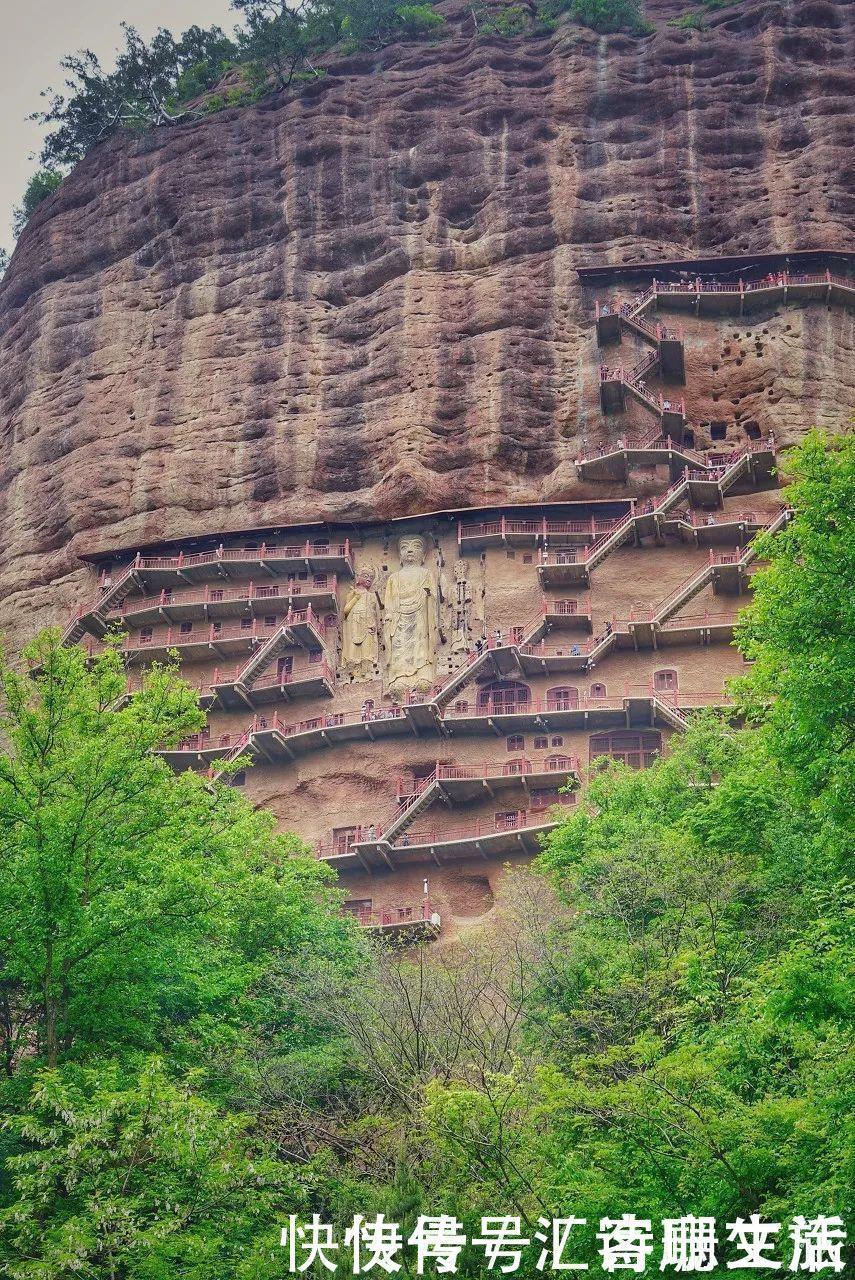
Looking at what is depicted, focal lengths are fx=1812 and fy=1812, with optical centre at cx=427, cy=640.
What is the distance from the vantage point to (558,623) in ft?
167

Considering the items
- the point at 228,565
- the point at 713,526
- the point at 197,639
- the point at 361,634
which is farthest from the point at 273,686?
the point at 713,526

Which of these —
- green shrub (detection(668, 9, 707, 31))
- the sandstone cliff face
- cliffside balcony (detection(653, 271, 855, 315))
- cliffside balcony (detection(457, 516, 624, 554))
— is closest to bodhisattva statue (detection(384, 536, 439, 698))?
cliffside balcony (detection(457, 516, 624, 554))

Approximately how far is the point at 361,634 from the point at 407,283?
41.5 feet

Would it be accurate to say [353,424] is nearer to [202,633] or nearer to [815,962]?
[202,633]

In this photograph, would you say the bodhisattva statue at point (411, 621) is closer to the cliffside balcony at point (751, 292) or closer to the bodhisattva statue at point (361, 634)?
the bodhisattva statue at point (361, 634)

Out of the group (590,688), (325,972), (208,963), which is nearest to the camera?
(208,963)

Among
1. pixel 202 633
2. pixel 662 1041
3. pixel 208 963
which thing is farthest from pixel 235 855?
pixel 202 633

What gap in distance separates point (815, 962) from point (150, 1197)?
8662 mm

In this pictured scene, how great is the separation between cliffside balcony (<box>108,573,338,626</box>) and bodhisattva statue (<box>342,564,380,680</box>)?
2.51ft

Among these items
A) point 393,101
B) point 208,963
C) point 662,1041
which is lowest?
point 662,1041

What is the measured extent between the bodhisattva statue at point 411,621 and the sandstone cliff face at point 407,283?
1.94 m

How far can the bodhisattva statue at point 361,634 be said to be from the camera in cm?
5206

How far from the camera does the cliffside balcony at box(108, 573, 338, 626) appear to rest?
175ft

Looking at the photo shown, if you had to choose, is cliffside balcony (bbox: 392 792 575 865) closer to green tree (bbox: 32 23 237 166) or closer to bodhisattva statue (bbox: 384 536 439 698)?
bodhisattva statue (bbox: 384 536 439 698)
